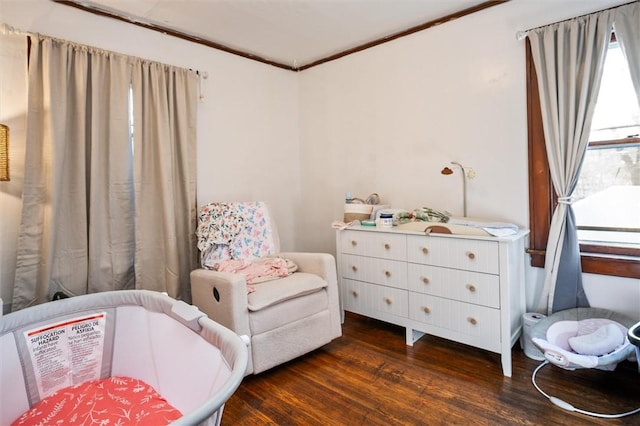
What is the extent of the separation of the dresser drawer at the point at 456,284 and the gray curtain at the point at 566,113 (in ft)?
1.45

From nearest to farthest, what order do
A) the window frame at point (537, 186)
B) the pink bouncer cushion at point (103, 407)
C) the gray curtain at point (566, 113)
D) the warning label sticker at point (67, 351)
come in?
1. the pink bouncer cushion at point (103, 407)
2. the warning label sticker at point (67, 351)
3. the gray curtain at point (566, 113)
4. the window frame at point (537, 186)

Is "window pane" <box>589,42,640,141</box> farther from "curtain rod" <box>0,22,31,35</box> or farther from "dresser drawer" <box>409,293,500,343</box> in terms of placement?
"curtain rod" <box>0,22,31,35</box>

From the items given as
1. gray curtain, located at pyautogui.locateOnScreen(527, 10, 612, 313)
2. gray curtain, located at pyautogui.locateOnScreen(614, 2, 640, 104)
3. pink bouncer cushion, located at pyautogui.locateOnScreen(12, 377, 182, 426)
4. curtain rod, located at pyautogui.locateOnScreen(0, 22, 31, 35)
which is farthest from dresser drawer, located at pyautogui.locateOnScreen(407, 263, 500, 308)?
curtain rod, located at pyautogui.locateOnScreen(0, 22, 31, 35)

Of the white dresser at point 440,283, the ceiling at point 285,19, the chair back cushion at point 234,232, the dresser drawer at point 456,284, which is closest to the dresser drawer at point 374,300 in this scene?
the white dresser at point 440,283

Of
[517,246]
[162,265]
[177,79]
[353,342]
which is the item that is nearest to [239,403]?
[353,342]

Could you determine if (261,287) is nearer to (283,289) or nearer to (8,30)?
(283,289)

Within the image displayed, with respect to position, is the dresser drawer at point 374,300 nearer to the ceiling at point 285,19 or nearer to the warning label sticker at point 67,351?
the warning label sticker at point 67,351

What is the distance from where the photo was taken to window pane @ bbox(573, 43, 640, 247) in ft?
6.44

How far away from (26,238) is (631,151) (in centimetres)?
339

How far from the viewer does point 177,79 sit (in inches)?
99.7

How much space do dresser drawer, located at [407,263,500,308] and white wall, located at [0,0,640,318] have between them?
50 centimetres

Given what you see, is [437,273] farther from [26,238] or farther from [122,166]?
[26,238]

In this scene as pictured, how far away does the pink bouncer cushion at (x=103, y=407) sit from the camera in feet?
4.58

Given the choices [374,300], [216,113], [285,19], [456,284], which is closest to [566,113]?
[456,284]
